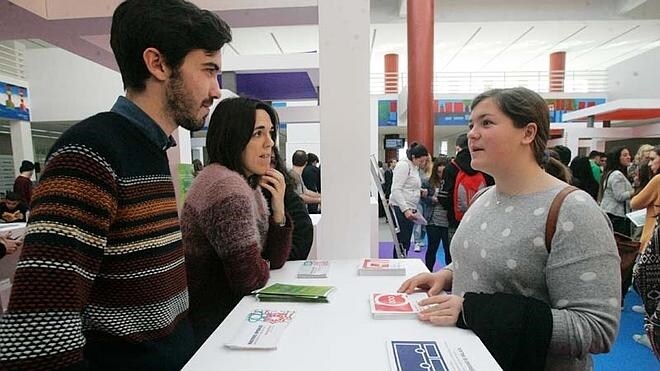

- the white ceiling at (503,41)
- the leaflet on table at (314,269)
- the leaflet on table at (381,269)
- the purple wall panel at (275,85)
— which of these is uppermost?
the white ceiling at (503,41)

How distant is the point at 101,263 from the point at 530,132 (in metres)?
1.06

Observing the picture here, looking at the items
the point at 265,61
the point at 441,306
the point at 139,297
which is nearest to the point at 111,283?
the point at 139,297

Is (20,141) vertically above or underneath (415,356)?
above

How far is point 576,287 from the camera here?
907 millimetres

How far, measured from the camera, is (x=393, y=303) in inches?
43.8

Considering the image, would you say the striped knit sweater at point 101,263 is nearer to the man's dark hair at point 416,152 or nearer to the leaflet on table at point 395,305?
the leaflet on table at point 395,305

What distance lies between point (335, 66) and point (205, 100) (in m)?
1.37

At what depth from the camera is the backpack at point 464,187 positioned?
3.22m

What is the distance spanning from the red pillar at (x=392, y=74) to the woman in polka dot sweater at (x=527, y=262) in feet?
36.6

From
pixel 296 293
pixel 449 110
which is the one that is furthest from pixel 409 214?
pixel 449 110

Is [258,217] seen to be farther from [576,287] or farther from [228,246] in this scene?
[576,287]

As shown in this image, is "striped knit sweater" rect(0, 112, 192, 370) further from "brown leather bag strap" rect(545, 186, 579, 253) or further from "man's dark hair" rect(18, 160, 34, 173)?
"man's dark hair" rect(18, 160, 34, 173)

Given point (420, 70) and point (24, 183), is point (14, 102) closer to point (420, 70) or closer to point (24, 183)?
point (24, 183)

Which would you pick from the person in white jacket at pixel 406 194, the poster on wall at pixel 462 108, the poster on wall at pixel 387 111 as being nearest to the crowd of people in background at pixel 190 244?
the person in white jacket at pixel 406 194
